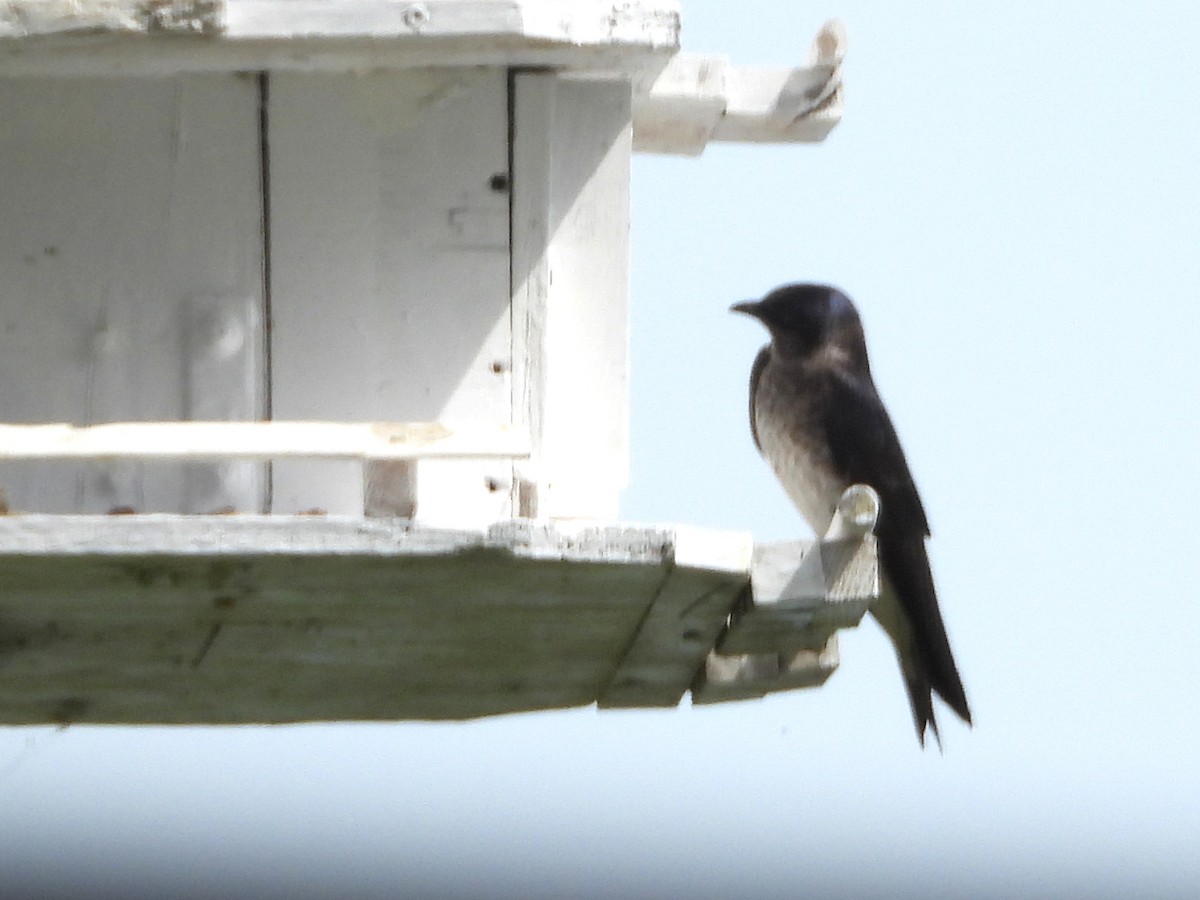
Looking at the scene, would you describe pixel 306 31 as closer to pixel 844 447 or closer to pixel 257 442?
pixel 257 442

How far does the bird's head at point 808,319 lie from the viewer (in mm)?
5367

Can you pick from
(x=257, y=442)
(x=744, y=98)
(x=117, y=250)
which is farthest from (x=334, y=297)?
(x=744, y=98)

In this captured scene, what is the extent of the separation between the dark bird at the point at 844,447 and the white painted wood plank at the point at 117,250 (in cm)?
129

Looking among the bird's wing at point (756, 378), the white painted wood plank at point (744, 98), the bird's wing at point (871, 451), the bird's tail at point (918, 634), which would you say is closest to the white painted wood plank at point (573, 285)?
→ the white painted wood plank at point (744, 98)

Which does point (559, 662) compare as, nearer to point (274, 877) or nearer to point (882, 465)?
point (882, 465)

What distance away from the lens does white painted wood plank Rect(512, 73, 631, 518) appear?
4.14 meters

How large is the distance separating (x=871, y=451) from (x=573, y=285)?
3.30 ft

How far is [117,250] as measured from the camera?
4.15 m

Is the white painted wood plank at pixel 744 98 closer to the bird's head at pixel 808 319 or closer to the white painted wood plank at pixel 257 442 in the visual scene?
the bird's head at pixel 808 319

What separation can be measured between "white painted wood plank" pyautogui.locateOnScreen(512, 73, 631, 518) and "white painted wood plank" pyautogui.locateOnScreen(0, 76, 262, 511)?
0.42 m

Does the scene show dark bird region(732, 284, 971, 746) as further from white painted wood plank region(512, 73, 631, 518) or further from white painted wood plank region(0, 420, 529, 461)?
white painted wood plank region(0, 420, 529, 461)

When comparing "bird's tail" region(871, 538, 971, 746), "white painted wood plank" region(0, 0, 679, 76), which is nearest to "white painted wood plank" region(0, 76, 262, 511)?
"white painted wood plank" region(0, 0, 679, 76)

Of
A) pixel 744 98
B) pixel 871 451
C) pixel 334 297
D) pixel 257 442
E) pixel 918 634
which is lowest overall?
pixel 918 634

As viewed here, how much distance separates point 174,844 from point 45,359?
31.6 m
